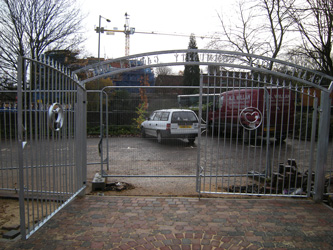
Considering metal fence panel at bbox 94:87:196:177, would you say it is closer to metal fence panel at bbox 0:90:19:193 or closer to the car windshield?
the car windshield

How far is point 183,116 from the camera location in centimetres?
612

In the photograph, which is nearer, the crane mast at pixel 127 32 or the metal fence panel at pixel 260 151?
the metal fence panel at pixel 260 151

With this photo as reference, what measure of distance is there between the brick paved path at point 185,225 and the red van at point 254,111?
138 cm

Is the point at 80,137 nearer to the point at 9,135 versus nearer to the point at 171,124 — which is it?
the point at 171,124

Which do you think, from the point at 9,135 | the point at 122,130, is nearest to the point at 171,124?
the point at 122,130

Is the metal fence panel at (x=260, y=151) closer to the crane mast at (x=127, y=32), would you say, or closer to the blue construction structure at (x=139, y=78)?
the blue construction structure at (x=139, y=78)

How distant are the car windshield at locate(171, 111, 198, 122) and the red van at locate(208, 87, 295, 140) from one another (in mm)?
488

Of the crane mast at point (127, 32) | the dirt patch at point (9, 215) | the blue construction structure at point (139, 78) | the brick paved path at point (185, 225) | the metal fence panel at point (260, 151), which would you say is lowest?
the dirt patch at point (9, 215)

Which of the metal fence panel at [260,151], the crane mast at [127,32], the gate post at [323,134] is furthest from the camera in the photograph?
the crane mast at [127,32]

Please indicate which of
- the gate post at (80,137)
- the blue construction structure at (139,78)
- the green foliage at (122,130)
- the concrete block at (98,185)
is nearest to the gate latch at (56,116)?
the gate post at (80,137)

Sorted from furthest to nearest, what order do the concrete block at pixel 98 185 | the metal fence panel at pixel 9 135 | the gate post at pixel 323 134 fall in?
the concrete block at pixel 98 185, the metal fence panel at pixel 9 135, the gate post at pixel 323 134

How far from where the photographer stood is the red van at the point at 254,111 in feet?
15.8

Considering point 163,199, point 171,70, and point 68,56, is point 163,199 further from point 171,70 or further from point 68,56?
point 171,70

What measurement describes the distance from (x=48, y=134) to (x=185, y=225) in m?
2.28
